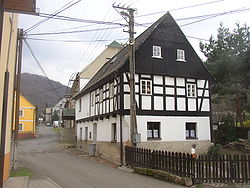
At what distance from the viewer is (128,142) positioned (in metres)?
16.7

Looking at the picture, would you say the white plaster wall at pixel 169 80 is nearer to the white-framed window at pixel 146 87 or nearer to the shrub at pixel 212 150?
the white-framed window at pixel 146 87

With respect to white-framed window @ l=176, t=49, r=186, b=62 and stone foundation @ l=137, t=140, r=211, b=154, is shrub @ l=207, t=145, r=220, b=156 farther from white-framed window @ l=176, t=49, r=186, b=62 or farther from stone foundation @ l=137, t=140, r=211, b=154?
white-framed window @ l=176, t=49, r=186, b=62

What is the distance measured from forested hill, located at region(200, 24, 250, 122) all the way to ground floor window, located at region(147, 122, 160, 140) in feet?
26.7

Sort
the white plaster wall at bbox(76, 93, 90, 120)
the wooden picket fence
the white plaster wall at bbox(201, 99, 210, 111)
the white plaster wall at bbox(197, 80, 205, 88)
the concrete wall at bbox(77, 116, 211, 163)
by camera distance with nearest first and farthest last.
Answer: the wooden picket fence
the concrete wall at bbox(77, 116, 211, 163)
the white plaster wall at bbox(201, 99, 210, 111)
the white plaster wall at bbox(197, 80, 205, 88)
the white plaster wall at bbox(76, 93, 90, 120)

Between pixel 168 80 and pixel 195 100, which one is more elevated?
pixel 168 80

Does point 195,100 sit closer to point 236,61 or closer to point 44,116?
point 236,61

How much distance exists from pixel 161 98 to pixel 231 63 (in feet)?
27.8

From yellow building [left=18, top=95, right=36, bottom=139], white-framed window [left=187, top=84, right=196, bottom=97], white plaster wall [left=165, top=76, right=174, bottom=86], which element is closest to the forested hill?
white-framed window [left=187, top=84, right=196, bottom=97]

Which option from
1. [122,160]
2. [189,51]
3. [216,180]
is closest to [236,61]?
[189,51]

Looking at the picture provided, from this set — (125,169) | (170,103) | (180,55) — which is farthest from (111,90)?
(125,169)

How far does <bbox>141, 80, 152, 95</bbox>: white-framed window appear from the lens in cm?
1797

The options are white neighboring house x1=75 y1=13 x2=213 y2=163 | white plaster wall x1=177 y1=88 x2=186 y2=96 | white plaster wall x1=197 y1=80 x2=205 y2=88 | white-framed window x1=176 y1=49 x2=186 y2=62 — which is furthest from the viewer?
white plaster wall x1=197 y1=80 x2=205 y2=88

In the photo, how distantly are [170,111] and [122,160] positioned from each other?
184 inches

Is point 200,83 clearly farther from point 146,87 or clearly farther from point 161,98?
point 146,87
